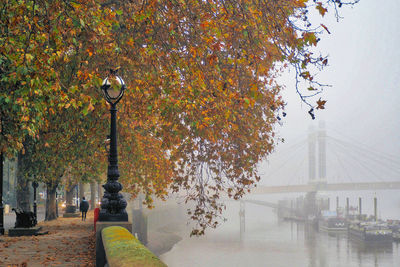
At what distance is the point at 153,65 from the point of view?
39.9 ft

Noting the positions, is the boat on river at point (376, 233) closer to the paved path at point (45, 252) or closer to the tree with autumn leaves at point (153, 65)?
the tree with autumn leaves at point (153, 65)

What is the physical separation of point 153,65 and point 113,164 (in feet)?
9.13

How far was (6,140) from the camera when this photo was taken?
43.1ft

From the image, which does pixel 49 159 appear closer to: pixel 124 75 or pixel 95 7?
pixel 124 75

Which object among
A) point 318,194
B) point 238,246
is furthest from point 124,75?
point 318,194

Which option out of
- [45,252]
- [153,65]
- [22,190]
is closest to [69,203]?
[22,190]

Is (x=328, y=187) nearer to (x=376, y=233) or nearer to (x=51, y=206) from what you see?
(x=376, y=233)

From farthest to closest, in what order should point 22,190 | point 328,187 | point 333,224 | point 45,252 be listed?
point 328,187, point 333,224, point 22,190, point 45,252

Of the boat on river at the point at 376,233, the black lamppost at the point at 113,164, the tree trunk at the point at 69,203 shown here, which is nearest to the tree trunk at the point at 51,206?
the tree trunk at the point at 69,203

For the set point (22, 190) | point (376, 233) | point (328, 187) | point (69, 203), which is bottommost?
point (376, 233)

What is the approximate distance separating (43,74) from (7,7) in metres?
1.66

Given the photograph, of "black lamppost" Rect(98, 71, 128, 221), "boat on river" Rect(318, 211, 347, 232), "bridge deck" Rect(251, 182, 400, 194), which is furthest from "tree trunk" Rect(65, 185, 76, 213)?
"bridge deck" Rect(251, 182, 400, 194)

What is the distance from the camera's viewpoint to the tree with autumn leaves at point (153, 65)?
8773 millimetres

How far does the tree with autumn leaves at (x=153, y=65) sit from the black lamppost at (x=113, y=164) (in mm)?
441
